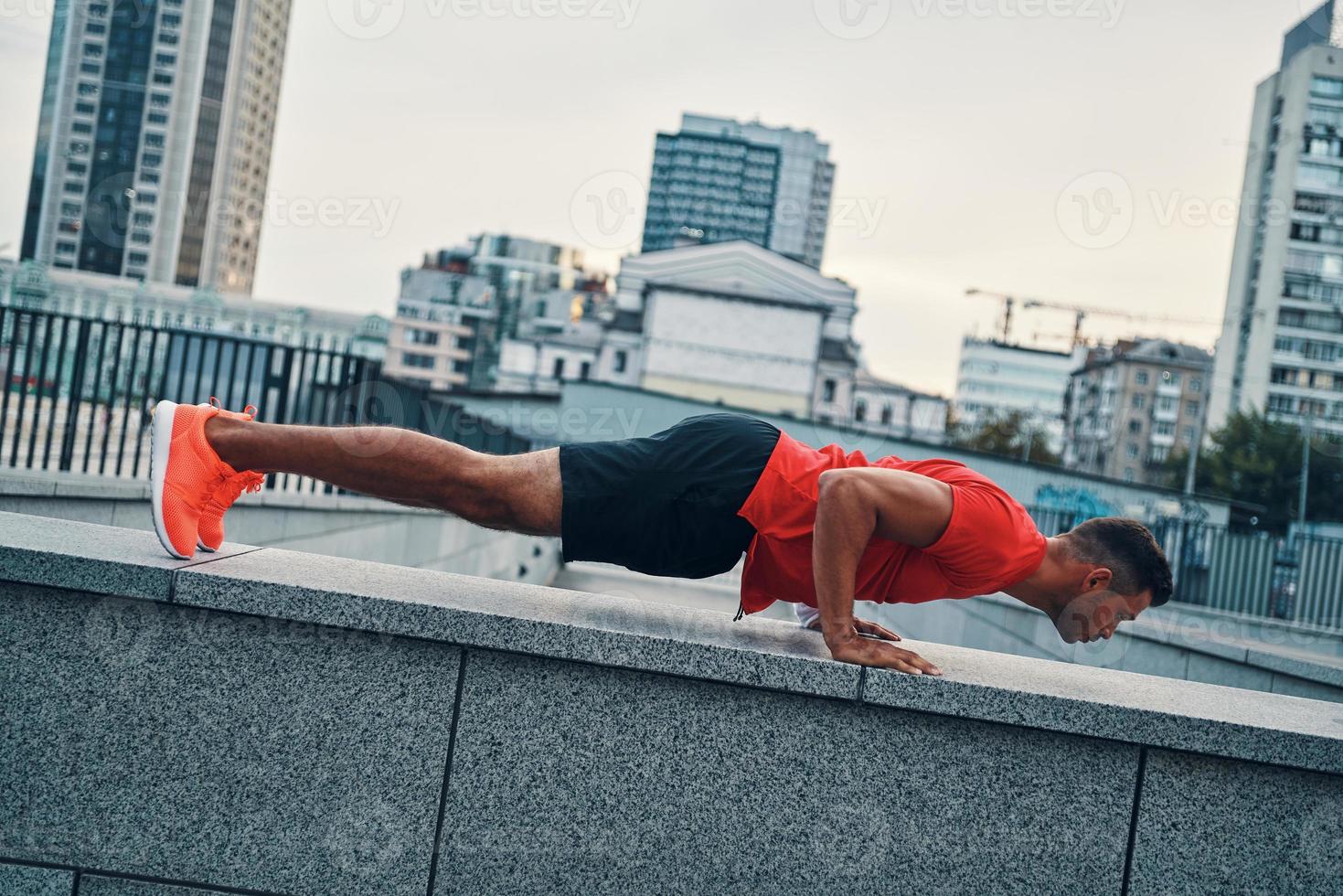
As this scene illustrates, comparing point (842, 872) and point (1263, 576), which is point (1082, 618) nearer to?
point (842, 872)

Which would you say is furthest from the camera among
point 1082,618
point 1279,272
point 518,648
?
point 1279,272

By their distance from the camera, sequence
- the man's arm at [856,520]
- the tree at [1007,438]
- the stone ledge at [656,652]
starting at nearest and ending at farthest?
the stone ledge at [656,652] < the man's arm at [856,520] < the tree at [1007,438]

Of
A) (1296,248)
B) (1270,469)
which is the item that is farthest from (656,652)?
(1296,248)

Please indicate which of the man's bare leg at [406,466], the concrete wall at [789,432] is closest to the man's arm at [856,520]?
the man's bare leg at [406,466]

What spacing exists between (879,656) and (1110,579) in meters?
0.89

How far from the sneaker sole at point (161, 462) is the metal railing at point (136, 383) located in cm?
430

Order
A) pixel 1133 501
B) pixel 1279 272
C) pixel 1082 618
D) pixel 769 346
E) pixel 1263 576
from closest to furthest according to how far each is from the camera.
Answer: pixel 1082 618, pixel 1263 576, pixel 1133 501, pixel 769 346, pixel 1279 272

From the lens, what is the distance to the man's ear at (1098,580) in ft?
10.9

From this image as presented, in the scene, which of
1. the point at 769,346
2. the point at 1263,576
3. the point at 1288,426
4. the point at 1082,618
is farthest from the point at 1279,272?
the point at 1082,618

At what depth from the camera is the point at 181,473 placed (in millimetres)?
3230

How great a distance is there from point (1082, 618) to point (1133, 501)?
3779 centimetres

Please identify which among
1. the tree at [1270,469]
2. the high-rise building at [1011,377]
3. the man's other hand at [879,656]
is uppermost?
the high-rise building at [1011,377]

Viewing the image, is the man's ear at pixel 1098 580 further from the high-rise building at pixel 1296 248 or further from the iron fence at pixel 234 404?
the high-rise building at pixel 1296 248

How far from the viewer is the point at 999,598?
396 inches
